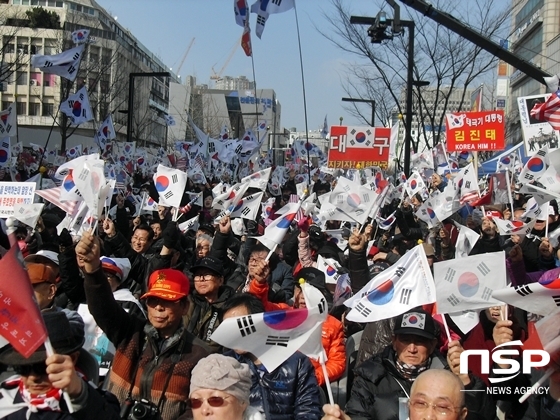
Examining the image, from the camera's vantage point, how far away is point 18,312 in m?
2.79

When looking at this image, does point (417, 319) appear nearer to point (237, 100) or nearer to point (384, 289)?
point (384, 289)

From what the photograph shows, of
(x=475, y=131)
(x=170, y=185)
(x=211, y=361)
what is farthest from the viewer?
(x=475, y=131)

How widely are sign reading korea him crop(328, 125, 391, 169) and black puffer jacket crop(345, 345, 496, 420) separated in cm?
1298

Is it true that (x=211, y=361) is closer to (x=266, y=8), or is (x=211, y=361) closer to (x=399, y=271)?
(x=399, y=271)

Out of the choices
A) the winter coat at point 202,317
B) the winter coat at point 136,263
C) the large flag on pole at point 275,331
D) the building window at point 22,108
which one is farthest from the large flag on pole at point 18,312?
the building window at point 22,108

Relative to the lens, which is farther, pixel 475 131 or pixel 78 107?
pixel 78 107

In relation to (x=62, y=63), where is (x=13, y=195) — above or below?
below

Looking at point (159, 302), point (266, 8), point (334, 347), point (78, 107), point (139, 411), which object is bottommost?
point (334, 347)

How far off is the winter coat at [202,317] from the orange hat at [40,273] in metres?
0.88

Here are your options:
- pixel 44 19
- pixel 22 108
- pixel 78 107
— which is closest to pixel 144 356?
pixel 78 107

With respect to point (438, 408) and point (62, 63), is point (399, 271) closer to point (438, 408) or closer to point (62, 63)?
point (438, 408)

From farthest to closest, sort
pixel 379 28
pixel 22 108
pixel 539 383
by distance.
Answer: pixel 22 108 < pixel 379 28 < pixel 539 383

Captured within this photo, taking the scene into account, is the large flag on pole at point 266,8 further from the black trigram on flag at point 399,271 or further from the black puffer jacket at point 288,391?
the black puffer jacket at point 288,391

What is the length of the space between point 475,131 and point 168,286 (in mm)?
12936
